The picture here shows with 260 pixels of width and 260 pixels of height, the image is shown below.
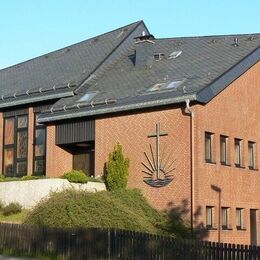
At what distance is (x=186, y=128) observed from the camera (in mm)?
25781

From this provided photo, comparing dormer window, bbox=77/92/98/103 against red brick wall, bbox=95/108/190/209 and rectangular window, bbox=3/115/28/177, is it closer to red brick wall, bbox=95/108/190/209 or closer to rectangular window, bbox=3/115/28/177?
red brick wall, bbox=95/108/190/209

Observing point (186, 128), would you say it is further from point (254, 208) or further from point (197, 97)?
point (254, 208)

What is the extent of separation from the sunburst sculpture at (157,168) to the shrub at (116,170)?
845mm

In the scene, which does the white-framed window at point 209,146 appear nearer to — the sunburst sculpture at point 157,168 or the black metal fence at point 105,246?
the sunburst sculpture at point 157,168

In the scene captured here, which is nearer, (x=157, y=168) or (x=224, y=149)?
(x=157, y=168)

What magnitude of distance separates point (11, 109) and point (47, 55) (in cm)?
730

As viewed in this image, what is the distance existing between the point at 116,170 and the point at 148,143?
1.75 m

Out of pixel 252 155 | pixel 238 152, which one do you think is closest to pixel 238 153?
pixel 238 152

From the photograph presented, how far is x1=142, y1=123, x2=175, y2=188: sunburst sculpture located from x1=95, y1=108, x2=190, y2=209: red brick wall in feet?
0.53

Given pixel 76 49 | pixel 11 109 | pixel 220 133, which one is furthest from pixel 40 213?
pixel 76 49

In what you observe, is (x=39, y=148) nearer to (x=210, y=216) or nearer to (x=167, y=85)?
(x=167, y=85)

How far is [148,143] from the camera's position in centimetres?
2708

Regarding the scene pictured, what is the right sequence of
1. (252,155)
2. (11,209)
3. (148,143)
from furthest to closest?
(252,155), (148,143), (11,209)

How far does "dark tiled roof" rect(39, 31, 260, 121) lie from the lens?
26.4 meters
